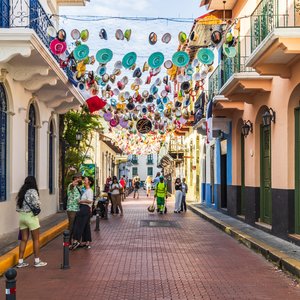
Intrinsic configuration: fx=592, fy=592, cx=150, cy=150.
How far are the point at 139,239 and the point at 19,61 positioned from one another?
220 inches

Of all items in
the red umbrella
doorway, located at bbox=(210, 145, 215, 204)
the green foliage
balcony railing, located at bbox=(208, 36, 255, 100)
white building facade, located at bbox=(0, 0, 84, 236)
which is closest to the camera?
white building facade, located at bbox=(0, 0, 84, 236)

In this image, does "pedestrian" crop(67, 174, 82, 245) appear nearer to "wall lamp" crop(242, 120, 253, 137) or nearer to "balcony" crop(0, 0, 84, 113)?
"balcony" crop(0, 0, 84, 113)

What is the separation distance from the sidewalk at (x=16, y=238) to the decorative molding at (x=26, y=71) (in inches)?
160

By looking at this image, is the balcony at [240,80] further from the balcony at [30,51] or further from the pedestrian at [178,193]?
the pedestrian at [178,193]

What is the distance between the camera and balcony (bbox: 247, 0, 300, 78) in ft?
38.9

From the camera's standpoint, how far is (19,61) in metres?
14.9

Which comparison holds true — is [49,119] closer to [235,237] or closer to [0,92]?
[0,92]

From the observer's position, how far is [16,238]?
1409 centimetres

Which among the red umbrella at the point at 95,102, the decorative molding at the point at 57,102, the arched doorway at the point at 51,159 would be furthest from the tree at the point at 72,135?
the red umbrella at the point at 95,102

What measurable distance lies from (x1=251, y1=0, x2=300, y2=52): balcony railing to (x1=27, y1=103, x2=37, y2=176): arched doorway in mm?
7545

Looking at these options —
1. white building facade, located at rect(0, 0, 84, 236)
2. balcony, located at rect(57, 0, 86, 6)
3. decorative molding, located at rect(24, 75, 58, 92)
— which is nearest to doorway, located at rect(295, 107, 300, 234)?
white building facade, located at rect(0, 0, 84, 236)

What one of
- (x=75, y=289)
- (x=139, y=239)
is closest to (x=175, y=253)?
(x=139, y=239)

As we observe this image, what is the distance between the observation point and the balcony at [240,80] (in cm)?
1630

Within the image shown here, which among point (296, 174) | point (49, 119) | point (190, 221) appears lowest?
point (190, 221)
